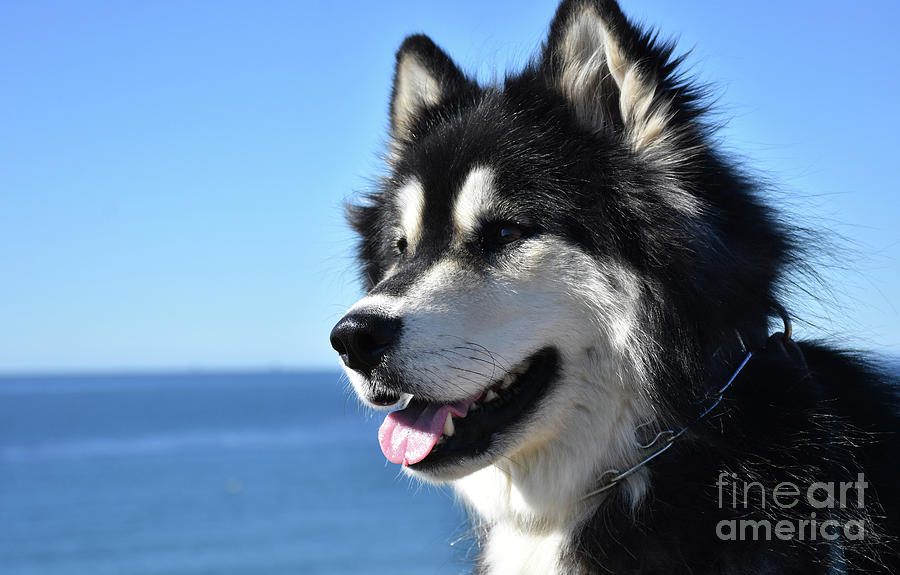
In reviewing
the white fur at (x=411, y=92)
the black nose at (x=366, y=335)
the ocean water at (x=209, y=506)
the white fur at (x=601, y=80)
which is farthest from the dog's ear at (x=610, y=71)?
the ocean water at (x=209, y=506)

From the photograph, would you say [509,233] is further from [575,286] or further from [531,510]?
[531,510]

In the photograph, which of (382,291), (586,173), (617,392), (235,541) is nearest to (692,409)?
(617,392)

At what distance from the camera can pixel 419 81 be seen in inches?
179

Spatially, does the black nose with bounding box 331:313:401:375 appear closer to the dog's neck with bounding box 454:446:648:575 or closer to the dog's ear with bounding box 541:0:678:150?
the dog's neck with bounding box 454:446:648:575

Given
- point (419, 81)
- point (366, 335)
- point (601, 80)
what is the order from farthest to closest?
point (419, 81) → point (601, 80) → point (366, 335)

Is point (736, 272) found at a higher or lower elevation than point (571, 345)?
higher

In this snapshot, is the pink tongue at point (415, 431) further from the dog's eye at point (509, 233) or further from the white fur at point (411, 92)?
the white fur at point (411, 92)

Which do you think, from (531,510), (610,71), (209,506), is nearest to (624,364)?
(531,510)

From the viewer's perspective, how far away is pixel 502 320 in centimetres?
322

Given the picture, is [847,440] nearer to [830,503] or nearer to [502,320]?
[830,503]

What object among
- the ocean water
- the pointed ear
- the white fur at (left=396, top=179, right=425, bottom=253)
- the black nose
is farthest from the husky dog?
the ocean water

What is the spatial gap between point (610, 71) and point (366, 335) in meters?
1.50

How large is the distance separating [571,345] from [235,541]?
5356 cm

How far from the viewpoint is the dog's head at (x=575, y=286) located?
122 inches
